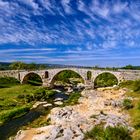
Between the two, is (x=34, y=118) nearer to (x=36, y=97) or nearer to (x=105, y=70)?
(x=36, y=97)

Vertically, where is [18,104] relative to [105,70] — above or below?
below

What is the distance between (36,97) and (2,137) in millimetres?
47969

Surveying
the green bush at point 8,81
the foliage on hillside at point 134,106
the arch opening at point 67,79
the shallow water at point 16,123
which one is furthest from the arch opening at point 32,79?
the shallow water at point 16,123

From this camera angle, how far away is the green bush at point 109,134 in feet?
164

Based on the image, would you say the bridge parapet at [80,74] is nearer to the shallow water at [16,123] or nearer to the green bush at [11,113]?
the shallow water at [16,123]

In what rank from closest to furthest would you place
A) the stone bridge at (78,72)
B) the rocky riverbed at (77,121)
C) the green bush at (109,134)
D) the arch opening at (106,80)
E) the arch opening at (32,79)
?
the green bush at (109,134) < the rocky riverbed at (77,121) < the stone bridge at (78,72) < the arch opening at (106,80) < the arch opening at (32,79)

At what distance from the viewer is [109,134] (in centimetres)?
5069

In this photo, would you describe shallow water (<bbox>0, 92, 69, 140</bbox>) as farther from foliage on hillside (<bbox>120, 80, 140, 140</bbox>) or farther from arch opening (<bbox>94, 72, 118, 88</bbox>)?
arch opening (<bbox>94, 72, 118, 88</bbox>)

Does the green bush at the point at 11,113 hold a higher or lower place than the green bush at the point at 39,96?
lower

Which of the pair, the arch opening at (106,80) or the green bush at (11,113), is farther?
the arch opening at (106,80)

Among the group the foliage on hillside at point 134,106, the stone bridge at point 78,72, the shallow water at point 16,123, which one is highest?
the stone bridge at point 78,72

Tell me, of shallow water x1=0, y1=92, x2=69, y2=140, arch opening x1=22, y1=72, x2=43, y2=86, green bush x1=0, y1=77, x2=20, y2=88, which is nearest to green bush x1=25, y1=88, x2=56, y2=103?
shallow water x1=0, y1=92, x2=69, y2=140

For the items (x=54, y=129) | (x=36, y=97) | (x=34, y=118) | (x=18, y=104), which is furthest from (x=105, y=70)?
(x=54, y=129)

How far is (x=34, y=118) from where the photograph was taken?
3012 inches
